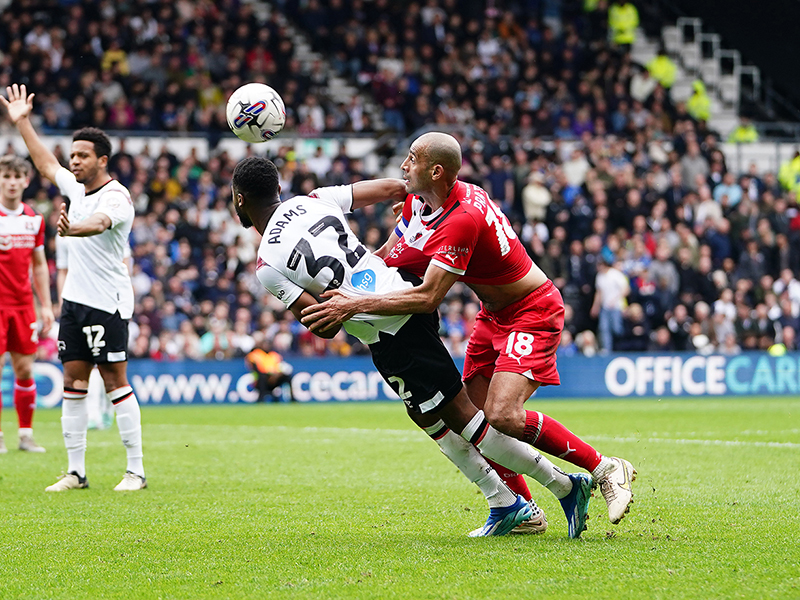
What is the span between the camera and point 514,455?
19.6ft

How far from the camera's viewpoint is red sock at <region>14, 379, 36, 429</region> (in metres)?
11.0

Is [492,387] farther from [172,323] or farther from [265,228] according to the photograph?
[172,323]

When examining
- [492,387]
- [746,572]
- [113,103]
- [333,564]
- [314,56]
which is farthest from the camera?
[314,56]

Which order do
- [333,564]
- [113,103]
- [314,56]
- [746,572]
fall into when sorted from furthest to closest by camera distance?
[314,56] → [113,103] → [333,564] → [746,572]

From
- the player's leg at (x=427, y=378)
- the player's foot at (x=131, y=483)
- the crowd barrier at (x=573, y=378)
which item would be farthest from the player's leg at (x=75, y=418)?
the crowd barrier at (x=573, y=378)

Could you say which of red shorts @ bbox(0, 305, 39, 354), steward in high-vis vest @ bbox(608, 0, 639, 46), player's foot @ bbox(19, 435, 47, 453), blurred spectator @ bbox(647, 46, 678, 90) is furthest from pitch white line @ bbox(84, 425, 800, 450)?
steward in high-vis vest @ bbox(608, 0, 639, 46)

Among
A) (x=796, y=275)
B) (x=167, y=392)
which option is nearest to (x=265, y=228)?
(x=167, y=392)

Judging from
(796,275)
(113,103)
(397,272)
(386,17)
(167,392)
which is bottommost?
(167,392)

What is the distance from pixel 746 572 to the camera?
15.7ft

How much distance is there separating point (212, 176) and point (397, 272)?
16398 millimetres

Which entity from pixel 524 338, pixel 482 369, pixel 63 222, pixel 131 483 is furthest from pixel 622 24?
pixel 524 338

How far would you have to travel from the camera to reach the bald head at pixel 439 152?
5965 mm

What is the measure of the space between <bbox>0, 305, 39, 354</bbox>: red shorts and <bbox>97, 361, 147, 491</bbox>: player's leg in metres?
2.95

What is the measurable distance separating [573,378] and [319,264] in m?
15.2
